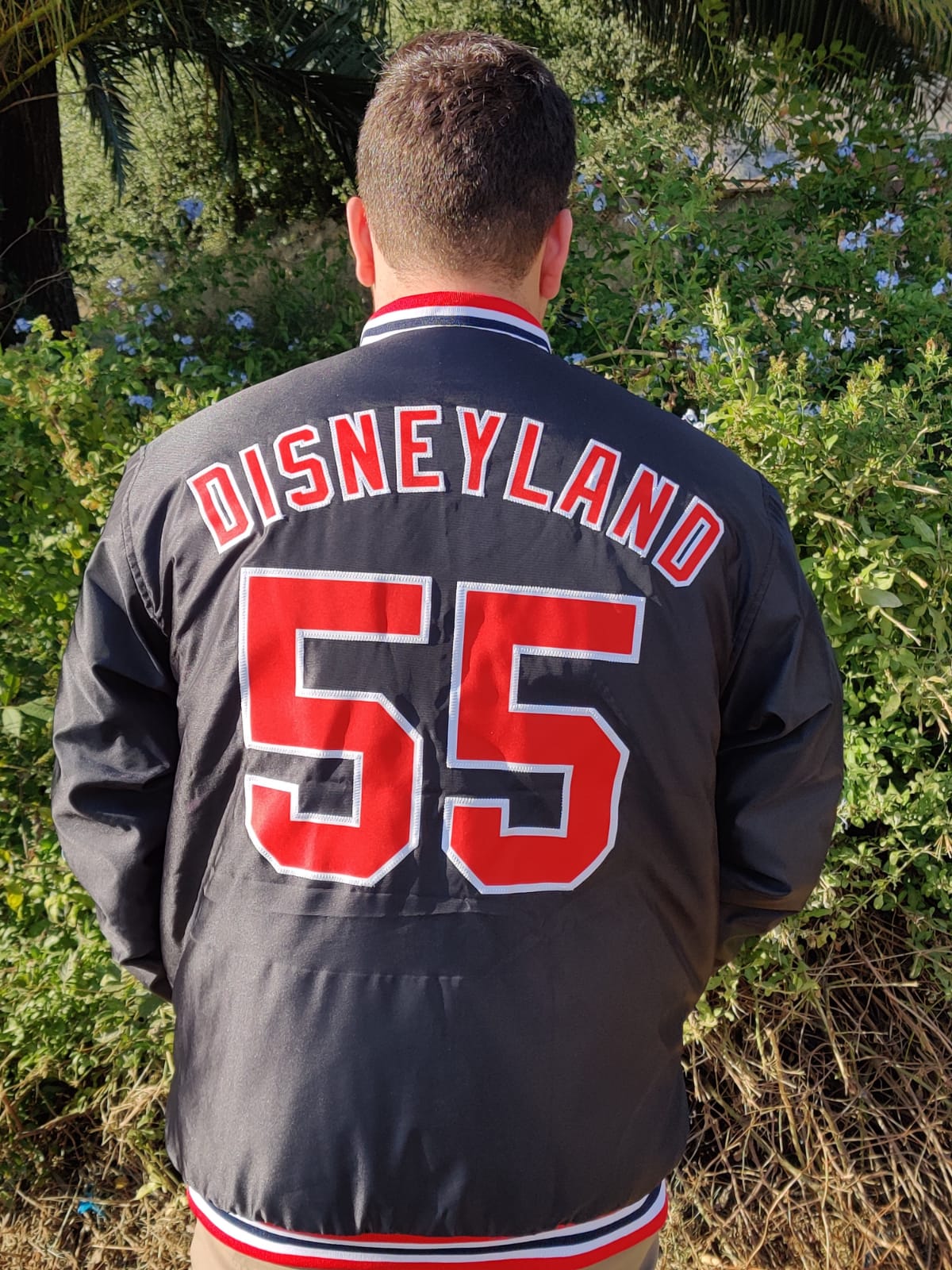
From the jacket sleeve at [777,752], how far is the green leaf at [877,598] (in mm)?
675

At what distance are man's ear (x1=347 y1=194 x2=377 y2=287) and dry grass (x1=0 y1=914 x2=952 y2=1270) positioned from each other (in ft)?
5.52

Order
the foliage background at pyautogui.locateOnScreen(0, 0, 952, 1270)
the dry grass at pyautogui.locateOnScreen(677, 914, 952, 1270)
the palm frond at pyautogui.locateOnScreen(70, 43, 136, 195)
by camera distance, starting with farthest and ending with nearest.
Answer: the palm frond at pyautogui.locateOnScreen(70, 43, 136, 195) → the dry grass at pyautogui.locateOnScreen(677, 914, 952, 1270) → the foliage background at pyautogui.locateOnScreen(0, 0, 952, 1270)

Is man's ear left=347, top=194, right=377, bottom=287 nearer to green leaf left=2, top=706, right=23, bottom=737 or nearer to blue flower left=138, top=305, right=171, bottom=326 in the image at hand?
green leaf left=2, top=706, right=23, bottom=737

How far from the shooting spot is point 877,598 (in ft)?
6.95

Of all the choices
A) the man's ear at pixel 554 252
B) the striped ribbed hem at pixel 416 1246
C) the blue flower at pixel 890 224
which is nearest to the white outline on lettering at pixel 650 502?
the man's ear at pixel 554 252

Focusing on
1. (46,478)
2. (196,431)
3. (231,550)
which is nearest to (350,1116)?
(231,550)

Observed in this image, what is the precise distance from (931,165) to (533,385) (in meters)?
3.58

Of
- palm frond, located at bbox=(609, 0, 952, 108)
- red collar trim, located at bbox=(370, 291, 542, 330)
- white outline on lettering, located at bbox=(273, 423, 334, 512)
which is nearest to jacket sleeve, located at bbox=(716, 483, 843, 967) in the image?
red collar trim, located at bbox=(370, 291, 542, 330)

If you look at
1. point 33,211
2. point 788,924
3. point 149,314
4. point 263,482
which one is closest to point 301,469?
point 263,482

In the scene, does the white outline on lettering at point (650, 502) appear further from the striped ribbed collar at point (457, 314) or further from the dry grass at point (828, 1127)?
the dry grass at point (828, 1127)

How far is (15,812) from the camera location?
97.7 inches

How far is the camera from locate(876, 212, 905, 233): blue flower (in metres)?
3.82

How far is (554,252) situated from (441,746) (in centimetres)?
64

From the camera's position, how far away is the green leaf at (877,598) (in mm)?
2104
